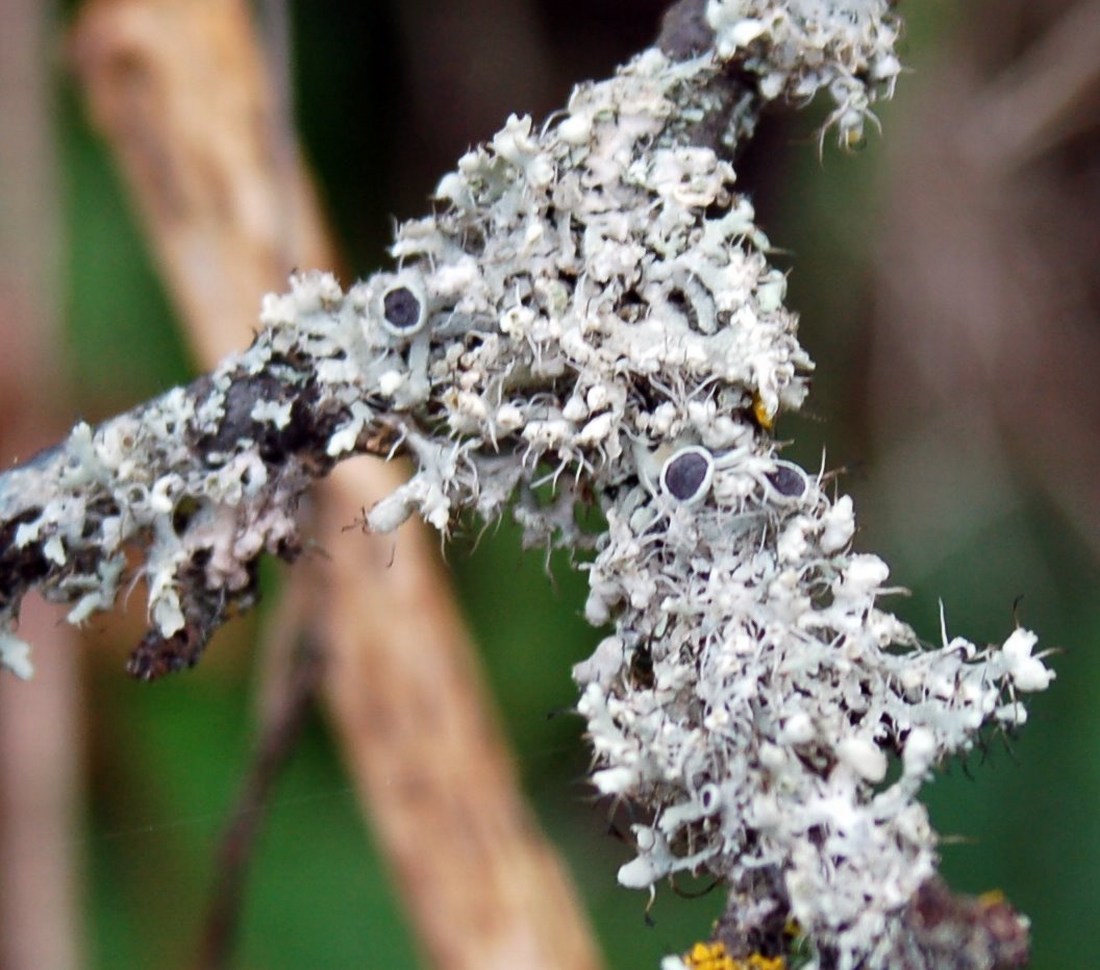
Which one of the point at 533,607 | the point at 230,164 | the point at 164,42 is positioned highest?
the point at 164,42

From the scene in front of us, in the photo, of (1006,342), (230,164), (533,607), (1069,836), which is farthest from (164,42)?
(1069,836)

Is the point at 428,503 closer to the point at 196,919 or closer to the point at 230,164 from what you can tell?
the point at 230,164

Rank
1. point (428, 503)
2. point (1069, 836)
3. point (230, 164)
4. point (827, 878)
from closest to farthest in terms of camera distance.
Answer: point (827, 878)
point (428, 503)
point (230, 164)
point (1069, 836)

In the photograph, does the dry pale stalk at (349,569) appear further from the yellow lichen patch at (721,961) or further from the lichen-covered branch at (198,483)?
the yellow lichen patch at (721,961)

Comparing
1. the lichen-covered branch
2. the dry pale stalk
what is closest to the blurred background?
the dry pale stalk

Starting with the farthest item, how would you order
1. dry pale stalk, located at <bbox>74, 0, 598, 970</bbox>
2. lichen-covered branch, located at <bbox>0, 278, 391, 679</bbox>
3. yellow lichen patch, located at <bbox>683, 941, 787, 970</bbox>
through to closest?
dry pale stalk, located at <bbox>74, 0, 598, 970</bbox>
lichen-covered branch, located at <bbox>0, 278, 391, 679</bbox>
yellow lichen patch, located at <bbox>683, 941, 787, 970</bbox>

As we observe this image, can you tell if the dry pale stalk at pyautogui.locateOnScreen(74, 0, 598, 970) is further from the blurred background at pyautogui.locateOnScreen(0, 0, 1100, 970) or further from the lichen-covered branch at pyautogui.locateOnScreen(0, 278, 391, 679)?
the lichen-covered branch at pyautogui.locateOnScreen(0, 278, 391, 679)
